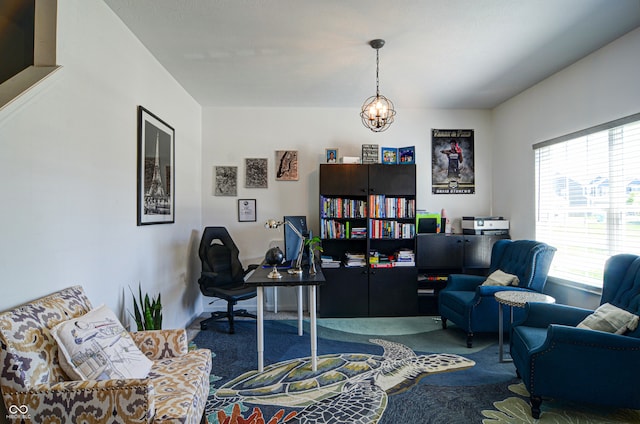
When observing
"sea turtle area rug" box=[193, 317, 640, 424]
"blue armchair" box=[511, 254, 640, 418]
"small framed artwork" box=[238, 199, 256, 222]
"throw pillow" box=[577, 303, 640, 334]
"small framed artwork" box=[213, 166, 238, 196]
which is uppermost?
"small framed artwork" box=[213, 166, 238, 196]

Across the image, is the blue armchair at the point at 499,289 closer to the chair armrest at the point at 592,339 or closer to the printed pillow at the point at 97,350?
the chair armrest at the point at 592,339

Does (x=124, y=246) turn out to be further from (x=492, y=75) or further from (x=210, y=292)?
(x=492, y=75)

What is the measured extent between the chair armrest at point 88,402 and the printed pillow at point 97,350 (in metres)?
0.12

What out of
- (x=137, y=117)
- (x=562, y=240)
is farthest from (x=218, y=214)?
(x=562, y=240)

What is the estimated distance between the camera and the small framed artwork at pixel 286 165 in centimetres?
466

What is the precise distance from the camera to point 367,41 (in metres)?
2.87

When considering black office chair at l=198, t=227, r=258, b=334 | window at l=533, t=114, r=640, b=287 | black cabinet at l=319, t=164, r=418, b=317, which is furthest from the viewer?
black cabinet at l=319, t=164, r=418, b=317

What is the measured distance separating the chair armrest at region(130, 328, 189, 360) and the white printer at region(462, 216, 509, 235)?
12.2 ft

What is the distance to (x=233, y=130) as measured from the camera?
4.67 m

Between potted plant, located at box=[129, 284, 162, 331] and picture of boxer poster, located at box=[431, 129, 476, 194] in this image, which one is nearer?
potted plant, located at box=[129, 284, 162, 331]

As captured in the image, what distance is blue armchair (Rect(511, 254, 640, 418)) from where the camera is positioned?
2014 millimetres

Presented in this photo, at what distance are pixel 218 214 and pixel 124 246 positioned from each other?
2.07 meters

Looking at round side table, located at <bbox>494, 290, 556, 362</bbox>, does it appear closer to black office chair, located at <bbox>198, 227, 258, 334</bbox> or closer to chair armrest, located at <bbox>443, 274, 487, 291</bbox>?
chair armrest, located at <bbox>443, 274, 487, 291</bbox>

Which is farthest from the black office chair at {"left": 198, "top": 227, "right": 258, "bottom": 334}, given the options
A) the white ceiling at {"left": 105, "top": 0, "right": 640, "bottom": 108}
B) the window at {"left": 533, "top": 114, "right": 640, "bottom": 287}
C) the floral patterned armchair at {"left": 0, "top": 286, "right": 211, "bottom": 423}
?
the window at {"left": 533, "top": 114, "right": 640, "bottom": 287}
